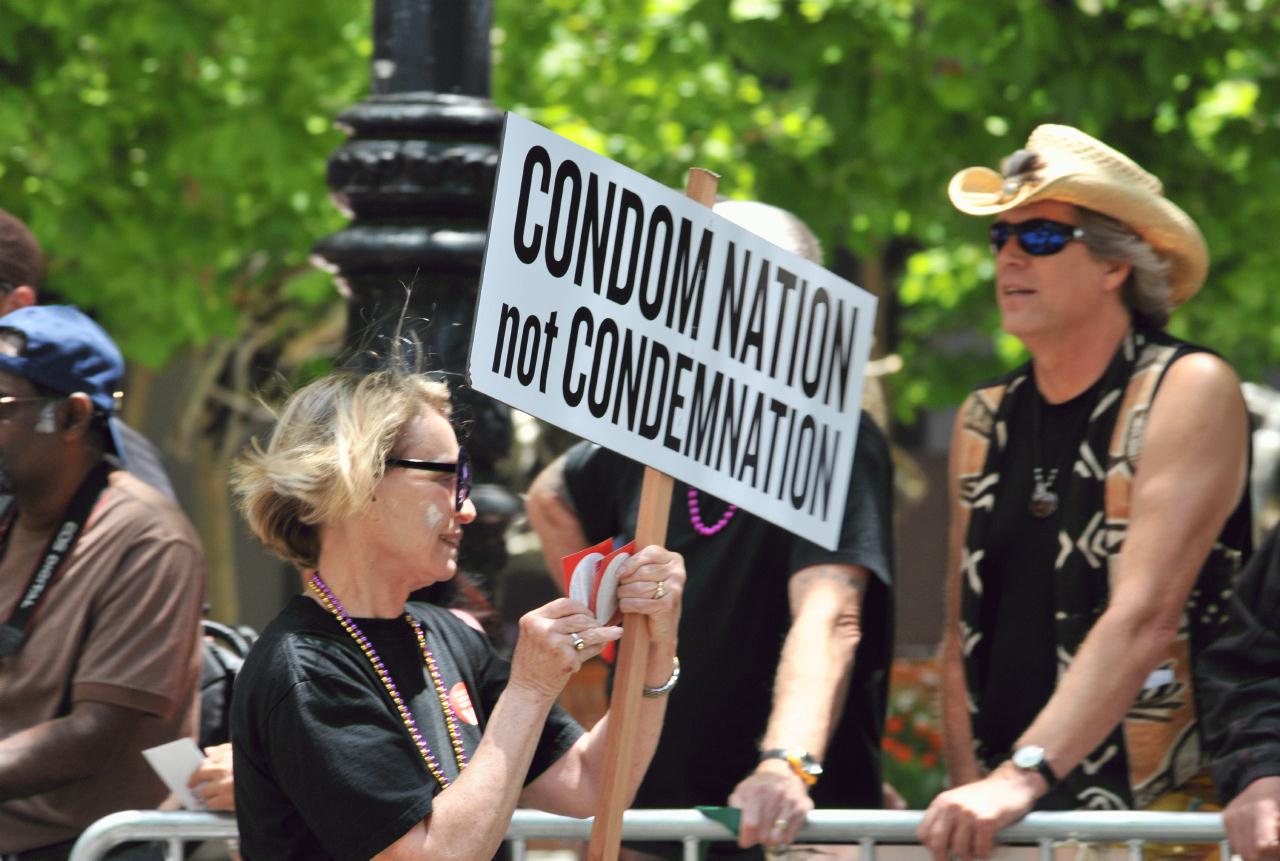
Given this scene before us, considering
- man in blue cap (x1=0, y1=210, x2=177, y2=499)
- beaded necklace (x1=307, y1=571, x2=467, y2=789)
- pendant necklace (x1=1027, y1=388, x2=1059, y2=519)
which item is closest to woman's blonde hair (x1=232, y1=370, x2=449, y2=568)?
beaded necklace (x1=307, y1=571, x2=467, y2=789)

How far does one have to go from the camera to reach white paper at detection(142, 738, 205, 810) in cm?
384

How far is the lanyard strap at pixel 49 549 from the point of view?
4242 mm

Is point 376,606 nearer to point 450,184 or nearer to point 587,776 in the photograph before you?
point 587,776

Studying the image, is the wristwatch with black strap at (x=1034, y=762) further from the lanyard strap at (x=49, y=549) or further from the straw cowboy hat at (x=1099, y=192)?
the lanyard strap at (x=49, y=549)

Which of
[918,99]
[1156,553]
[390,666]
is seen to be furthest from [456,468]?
[918,99]

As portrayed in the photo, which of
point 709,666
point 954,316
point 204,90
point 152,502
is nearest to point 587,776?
point 709,666

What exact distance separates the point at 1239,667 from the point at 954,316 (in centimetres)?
781

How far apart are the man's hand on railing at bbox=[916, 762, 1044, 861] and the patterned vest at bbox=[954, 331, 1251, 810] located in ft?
1.38

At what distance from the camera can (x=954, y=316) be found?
1148 centimetres

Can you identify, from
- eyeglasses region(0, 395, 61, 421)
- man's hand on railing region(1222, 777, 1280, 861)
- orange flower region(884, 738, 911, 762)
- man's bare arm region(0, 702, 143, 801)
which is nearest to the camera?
man's hand on railing region(1222, 777, 1280, 861)

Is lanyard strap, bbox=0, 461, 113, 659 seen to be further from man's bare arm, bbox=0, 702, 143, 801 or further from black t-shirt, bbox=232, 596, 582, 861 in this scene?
black t-shirt, bbox=232, 596, 582, 861

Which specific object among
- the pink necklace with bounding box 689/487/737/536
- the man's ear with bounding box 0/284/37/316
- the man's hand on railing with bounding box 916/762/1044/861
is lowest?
the man's hand on railing with bounding box 916/762/1044/861

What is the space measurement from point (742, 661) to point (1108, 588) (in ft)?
2.46

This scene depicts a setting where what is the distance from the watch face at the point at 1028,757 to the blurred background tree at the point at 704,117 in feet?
13.1
